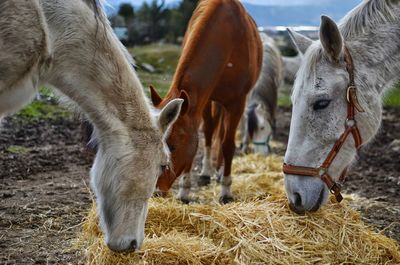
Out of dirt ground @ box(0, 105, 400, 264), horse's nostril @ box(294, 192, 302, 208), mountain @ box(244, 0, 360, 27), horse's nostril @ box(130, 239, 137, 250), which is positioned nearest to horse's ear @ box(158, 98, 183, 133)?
horse's nostril @ box(130, 239, 137, 250)

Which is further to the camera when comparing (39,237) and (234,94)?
(234,94)

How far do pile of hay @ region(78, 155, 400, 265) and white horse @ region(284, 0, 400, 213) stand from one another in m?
0.39

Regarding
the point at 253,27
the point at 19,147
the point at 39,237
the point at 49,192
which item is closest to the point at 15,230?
the point at 39,237

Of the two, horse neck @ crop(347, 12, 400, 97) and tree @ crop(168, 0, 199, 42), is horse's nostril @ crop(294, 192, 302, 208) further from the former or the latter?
tree @ crop(168, 0, 199, 42)

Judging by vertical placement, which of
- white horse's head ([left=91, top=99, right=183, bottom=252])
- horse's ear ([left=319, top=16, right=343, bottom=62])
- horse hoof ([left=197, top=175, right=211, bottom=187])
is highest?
horse's ear ([left=319, top=16, right=343, bottom=62])

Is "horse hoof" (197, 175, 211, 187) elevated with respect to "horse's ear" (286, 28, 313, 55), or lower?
lower

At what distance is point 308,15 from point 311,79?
40.1 metres

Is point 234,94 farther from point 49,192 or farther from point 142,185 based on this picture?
point 142,185

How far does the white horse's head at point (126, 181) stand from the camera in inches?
126

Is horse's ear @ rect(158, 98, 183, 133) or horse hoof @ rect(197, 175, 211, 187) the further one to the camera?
horse hoof @ rect(197, 175, 211, 187)

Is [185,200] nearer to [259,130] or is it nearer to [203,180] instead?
[203,180]

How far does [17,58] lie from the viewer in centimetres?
283

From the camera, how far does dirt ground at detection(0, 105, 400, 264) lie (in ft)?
14.1

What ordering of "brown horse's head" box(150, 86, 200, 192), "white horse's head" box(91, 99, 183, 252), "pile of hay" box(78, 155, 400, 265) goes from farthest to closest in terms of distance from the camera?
1. "brown horse's head" box(150, 86, 200, 192)
2. "pile of hay" box(78, 155, 400, 265)
3. "white horse's head" box(91, 99, 183, 252)
